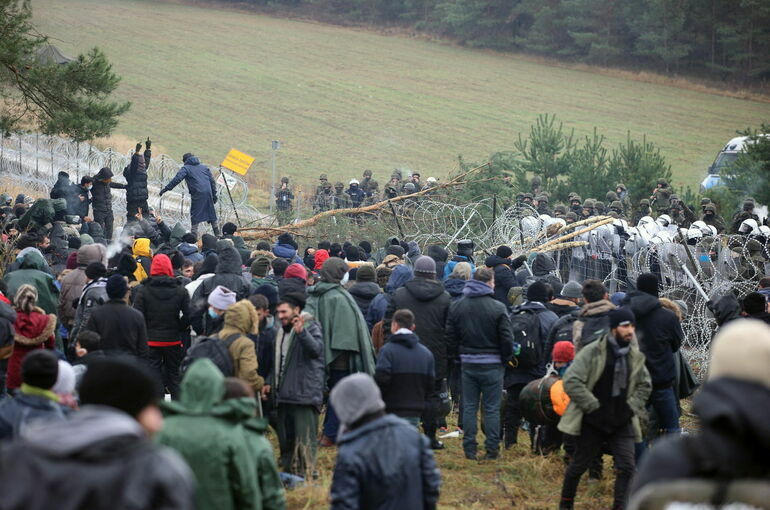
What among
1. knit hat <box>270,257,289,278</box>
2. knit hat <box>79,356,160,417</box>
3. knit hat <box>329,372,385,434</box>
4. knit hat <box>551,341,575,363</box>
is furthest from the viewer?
knit hat <box>270,257,289,278</box>

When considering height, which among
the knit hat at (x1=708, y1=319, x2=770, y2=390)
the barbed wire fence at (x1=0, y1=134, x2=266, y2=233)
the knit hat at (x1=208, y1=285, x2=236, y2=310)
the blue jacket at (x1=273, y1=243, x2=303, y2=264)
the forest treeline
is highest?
the forest treeline

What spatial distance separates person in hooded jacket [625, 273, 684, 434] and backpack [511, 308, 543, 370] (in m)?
1.34

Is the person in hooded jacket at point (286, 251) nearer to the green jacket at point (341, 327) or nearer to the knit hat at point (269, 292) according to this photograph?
the knit hat at point (269, 292)

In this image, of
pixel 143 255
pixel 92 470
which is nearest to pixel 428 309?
pixel 143 255

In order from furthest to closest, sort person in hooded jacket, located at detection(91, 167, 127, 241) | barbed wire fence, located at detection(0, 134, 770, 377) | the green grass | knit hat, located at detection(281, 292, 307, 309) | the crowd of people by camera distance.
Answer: the green grass, person in hooded jacket, located at detection(91, 167, 127, 241), barbed wire fence, located at detection(0, 134, 770, 377), knit hat, located at detection(281, 292, 307, 309), the crowd of people

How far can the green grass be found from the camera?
1711 inches

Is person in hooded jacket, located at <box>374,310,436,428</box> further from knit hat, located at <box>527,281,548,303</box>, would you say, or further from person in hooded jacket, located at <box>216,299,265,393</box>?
knit hat, located at <box>527,281,548,303</box>

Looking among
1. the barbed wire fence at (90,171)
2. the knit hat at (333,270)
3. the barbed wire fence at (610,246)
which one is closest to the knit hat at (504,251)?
the barbed wire fence at (610,246)

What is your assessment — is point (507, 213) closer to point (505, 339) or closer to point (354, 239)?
point (354, 239)

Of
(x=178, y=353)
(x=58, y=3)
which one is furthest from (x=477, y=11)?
(x=178, y=353)

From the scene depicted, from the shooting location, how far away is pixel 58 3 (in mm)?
61875

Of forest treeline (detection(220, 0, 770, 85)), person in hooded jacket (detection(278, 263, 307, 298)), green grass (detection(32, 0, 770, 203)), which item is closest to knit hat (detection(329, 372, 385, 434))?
→ person in hooded jacket (detection(278, 263, 307, 298))

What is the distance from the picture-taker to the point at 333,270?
892 cm

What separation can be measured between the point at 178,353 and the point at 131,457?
268 inches
